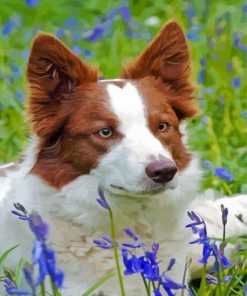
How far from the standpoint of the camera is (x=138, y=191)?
3.87 metres

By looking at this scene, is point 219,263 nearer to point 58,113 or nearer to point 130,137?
point 130,137

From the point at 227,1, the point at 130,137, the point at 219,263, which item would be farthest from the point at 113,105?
the point at 227,1

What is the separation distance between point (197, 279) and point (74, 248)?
83cm

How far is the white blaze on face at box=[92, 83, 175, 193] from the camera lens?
3.82 meters

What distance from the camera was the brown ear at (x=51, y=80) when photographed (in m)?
4.19

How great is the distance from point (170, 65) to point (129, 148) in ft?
2.13

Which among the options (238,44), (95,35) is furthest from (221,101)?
(95,35)

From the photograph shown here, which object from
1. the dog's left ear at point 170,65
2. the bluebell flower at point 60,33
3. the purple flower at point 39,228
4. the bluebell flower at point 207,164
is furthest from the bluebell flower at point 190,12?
the purple flower at point 39,228

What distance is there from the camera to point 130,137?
3949 millimetres

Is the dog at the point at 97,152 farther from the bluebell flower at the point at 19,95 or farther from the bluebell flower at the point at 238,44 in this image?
the bluebell flower at the point at 238,44

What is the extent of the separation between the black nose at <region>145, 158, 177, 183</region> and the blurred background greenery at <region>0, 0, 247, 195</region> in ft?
5.68

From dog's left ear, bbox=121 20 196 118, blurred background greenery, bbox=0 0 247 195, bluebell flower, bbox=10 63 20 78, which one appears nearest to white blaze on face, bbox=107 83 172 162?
dog's left ear, bbox=121 20 196 118

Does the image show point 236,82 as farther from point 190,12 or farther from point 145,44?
point 190,12

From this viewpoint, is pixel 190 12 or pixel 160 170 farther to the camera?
pixel 190 12
